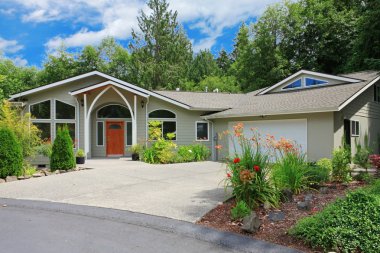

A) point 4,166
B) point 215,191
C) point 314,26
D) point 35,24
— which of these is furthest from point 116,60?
point 215,191

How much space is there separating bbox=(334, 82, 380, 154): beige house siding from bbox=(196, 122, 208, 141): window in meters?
7.82

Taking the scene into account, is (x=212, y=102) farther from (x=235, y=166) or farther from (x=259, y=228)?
(x=259, y=228)

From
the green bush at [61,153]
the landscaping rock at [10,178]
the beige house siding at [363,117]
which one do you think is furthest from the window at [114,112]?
the beige house siding at [363,117]

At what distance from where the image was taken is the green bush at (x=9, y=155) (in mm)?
10648

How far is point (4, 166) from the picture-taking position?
34.9 ft

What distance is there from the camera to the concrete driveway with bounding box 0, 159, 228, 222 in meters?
6.91

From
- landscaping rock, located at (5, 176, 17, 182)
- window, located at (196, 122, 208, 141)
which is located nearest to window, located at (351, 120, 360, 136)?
window, located at (196, 122, 208, 141)

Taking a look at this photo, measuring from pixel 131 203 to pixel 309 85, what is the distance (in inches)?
545

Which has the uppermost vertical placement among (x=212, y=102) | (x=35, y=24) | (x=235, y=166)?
(x=35, y=24)

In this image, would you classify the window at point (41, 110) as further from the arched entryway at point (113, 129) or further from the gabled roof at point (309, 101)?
the gabled roof at point (309, 101)

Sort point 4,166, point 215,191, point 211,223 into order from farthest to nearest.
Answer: point 4,166, point 215,191, point 211,223

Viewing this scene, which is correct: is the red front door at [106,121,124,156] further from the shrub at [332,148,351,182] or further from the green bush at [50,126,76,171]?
the shrub at [332,148,351,182]

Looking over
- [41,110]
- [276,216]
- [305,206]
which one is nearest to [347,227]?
[276,216]

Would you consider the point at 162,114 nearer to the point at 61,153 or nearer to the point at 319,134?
the point at 61,153
